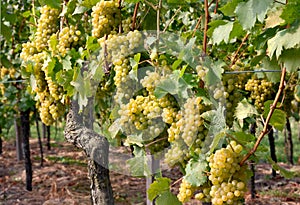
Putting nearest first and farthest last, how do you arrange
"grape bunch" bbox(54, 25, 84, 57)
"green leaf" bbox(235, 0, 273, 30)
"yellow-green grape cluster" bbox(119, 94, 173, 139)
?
1. "green leaf" bbox(235, 0, 273, 30)
2. "yellow-green grape cluster" bbox(119, 94, 173, 139)
3. "grape bunch" bbox(54, 25, 84, 57)

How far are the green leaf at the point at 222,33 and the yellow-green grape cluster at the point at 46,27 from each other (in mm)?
1456

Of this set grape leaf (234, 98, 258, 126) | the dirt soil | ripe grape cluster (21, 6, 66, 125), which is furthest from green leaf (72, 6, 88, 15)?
the dirt soil

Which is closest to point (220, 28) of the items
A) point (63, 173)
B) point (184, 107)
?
point (184, 107)

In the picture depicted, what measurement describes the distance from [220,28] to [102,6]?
2.50 feet

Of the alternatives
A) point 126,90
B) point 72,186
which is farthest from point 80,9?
point 72,186

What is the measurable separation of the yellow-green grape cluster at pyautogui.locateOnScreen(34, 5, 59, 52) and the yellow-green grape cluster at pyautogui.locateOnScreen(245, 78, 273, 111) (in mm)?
1494

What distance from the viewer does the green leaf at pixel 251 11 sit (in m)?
1.16

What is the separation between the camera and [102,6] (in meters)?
2.02

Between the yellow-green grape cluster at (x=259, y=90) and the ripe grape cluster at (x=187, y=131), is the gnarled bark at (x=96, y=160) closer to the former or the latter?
the ripe grape cluster at (x=187, y=131)

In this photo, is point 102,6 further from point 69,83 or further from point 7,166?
point 7,166

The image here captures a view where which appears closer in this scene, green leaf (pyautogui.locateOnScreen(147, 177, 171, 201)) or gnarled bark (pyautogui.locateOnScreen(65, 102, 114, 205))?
green leaf (pyautogui.locateOnScreen(147, 177, 171, 201))

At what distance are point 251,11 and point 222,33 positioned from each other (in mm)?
253

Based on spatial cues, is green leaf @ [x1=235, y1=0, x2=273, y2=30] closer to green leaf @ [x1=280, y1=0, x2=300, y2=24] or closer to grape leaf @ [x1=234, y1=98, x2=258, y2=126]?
green leaf @ [x1=280, y1=0, x2=300, y2=24]

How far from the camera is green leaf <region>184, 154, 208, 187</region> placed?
149 cm
